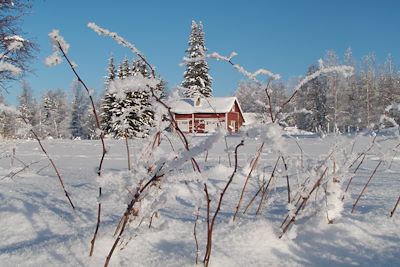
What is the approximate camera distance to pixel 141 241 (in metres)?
2.00

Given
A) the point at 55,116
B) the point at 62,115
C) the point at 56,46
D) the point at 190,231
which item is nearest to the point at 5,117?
the point at 190,231

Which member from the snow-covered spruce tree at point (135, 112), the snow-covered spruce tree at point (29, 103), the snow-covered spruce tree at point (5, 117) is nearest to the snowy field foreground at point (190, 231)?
the snow-covered spruce tree at point (135, 112)

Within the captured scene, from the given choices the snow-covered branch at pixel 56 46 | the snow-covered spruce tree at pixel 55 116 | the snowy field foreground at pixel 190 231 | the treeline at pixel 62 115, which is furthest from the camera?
the snow-covered spruce tree at pixel 55 116

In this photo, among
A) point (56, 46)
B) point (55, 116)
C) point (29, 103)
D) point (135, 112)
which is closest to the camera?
point (56, 46)

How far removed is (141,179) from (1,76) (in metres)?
9.63

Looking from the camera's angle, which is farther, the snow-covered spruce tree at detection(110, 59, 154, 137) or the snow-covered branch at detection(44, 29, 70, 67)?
the snow-covered spruce tree at detection(110, 59, 154, 137)

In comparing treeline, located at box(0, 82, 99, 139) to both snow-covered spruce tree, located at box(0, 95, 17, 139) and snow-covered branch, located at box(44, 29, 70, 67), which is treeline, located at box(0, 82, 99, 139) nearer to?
snow-covered spruce tree, located at box(0, 95, 17, 139)

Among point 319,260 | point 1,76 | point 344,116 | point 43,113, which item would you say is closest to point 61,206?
point 319,260

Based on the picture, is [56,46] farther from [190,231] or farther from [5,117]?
[5,117]

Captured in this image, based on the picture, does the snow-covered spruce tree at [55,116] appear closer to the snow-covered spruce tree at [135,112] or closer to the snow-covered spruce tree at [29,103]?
the snow-covered spruce tree at [29,103]

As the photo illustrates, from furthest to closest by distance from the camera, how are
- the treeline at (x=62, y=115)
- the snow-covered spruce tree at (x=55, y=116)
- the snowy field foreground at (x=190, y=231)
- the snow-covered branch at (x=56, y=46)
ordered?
the snow-covered spruce tree at (x=55, y=116) < the treeline at (x=62, y=115) < the snowy field foreground at (x=190, y=231) < the snow-covered branch at (x=56, y=46)

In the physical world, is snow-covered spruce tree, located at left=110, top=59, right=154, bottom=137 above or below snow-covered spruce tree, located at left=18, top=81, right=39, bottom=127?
below

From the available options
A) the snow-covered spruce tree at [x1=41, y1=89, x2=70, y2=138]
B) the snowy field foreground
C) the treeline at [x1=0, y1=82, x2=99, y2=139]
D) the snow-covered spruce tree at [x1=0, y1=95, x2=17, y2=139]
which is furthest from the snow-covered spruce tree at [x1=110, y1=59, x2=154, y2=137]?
the snow-covered spruce tree at [x1=41, y1=89, x2=70, y2=138]

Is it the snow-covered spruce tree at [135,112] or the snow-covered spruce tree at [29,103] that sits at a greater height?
the snow-covered spruce tree at [29,103]
